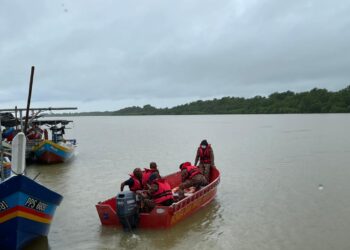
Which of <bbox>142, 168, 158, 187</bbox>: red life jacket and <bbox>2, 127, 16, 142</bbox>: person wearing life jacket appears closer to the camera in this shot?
<bbox>142, 168, 158, 187</bbox>: red life jacket

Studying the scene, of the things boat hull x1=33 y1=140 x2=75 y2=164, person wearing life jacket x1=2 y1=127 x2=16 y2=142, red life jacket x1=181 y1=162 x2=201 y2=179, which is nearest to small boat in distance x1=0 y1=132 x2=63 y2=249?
red life jacket x1=181 y1=162 x2=201 y2=179

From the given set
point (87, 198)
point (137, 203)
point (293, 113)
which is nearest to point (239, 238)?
point (137, 203)

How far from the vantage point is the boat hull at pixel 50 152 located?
21828 mm

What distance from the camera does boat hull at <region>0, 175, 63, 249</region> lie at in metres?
7.59

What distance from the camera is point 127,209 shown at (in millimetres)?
9367

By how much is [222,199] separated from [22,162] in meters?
7.66

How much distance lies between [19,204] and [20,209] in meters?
0.12

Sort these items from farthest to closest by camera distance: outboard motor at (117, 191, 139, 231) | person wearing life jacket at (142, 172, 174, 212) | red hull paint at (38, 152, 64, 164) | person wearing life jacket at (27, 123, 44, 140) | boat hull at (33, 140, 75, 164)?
person wearing life jacket at (27, 123, 44, 140) → red hull paint at (38, 152, 64, 164) → boat hull at (33, 140, 75, 164) → person wearing life jacket at (142, 172, 174, 212) → outboard motor at (117, 191, 139, 231)

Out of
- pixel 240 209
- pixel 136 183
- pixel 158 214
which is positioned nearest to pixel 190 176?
pixel 240 209

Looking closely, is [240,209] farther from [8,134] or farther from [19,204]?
[8,134]

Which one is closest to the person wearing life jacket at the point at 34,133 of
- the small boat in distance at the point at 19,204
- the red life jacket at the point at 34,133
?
the red life jacket at the point at 34,133

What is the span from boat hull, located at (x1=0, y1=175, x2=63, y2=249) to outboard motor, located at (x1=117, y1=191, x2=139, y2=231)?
1.56 meters

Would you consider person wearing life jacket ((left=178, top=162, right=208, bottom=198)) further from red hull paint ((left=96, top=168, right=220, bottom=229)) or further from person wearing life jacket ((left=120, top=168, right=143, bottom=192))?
→ person wearing life jacket ((left=120, top=168, right=143, bottom=192))

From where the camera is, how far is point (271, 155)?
25953 mm
